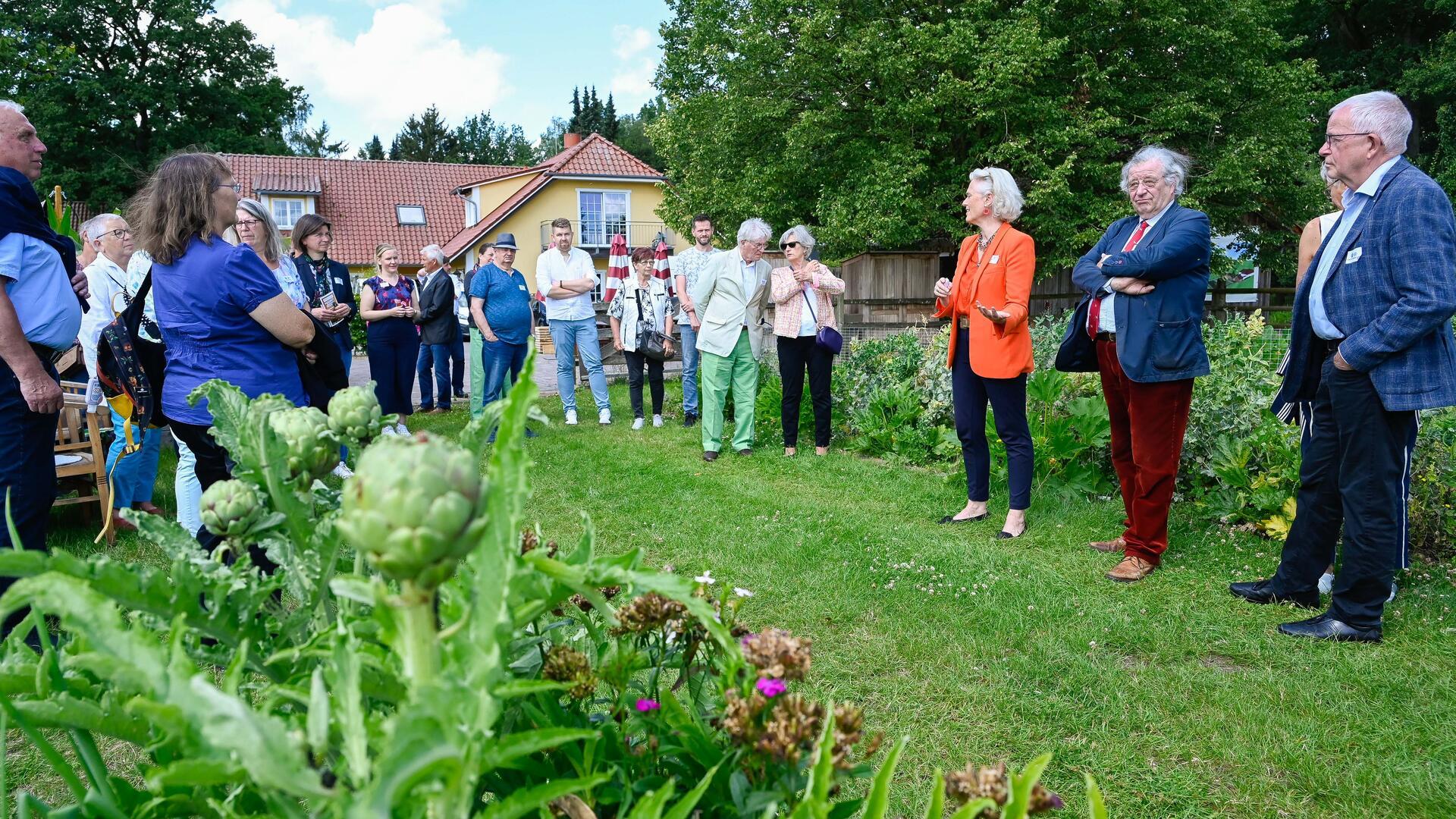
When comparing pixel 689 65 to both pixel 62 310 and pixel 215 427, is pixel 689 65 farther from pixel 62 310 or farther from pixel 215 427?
pixel 215 427

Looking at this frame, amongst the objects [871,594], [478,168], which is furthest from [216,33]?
[871,594]

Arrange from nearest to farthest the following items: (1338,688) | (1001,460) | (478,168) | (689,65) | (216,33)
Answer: (1338,688) → (1001,460) → (689,65) → (216,33) → (478,168)

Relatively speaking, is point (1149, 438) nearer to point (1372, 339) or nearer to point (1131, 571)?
point (1131, 571)

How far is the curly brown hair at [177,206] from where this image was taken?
10.9 feet

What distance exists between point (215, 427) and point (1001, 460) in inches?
225

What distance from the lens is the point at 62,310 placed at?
332cm

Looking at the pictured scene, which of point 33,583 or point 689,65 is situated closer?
point 33,583

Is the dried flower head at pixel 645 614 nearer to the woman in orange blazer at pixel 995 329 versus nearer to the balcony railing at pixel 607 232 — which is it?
the woman in orange blazer at pixel 995 329

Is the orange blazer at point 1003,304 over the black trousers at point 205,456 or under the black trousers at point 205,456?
over

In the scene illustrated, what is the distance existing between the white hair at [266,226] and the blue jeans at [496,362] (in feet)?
12.3

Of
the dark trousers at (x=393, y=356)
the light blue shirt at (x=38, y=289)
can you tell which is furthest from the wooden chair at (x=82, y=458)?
the dark trousers at (x=393, y=356)

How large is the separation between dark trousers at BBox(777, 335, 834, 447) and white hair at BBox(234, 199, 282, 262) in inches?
156

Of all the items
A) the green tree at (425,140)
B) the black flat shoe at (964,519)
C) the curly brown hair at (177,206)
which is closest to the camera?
the curly brown hair at (177,206)

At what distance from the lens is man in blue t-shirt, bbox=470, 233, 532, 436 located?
8766mm
